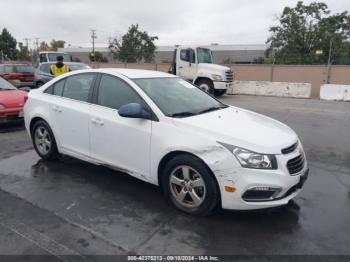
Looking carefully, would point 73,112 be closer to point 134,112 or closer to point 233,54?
point 134,112

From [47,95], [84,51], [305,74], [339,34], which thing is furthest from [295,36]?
[84,51]

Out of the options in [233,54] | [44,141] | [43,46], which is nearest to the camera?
[44,141]

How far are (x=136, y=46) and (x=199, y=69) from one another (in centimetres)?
3911

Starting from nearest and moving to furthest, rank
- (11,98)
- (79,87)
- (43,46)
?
(79,87) < (11,98) < (43,46)

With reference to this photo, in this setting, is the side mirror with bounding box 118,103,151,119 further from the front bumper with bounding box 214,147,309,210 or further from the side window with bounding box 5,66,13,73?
the side window with bounding box 5,66,13,73

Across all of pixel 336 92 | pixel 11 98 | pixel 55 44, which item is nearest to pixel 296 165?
pixel 11 98

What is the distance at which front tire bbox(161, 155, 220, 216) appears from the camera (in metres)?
3.47

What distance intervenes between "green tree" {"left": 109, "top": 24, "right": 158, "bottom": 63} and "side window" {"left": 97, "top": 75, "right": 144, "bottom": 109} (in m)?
49.1

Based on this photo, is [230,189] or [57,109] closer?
[230,189]

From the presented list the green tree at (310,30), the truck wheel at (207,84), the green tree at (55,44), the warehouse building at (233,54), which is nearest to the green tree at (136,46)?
the warehouse building at (233,54)

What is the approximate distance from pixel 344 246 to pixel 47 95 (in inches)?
181

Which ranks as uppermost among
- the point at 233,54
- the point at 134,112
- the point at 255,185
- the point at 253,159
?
the point at 233,54

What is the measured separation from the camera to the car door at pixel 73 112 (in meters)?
4.61

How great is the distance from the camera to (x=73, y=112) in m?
4.71
